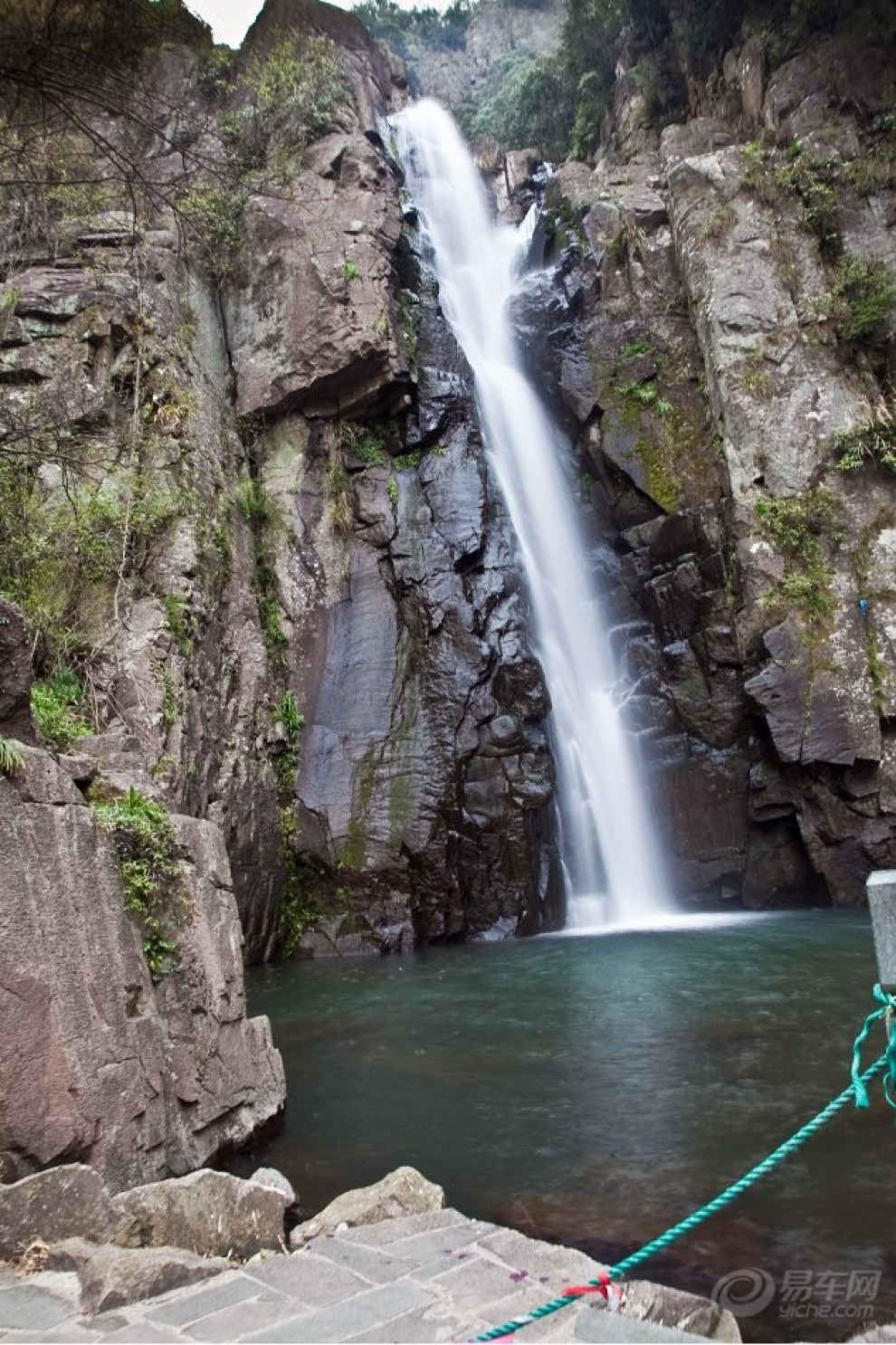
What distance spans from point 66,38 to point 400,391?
1346 centimetres

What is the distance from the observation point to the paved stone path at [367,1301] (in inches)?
104

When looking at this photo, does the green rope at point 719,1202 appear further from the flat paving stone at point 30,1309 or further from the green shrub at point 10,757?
the green shrub at point 10,757

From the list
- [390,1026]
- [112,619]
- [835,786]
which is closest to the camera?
[390,1026]

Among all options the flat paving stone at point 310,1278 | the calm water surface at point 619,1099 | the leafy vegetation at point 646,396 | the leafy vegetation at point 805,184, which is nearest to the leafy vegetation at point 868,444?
the leafy vegetation at point 646,396

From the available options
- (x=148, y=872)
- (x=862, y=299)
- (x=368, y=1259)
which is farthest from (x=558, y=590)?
(x=368, y=1259)

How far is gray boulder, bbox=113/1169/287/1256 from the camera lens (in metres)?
3.54

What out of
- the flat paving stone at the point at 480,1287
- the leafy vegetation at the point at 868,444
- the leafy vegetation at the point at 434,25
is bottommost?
the flat paving stone at the point at 480,1287

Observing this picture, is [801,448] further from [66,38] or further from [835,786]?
[66,38]

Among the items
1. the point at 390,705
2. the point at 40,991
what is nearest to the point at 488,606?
the point at 390,705

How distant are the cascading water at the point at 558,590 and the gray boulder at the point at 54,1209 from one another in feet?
37.2

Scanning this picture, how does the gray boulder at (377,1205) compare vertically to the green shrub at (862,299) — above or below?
below

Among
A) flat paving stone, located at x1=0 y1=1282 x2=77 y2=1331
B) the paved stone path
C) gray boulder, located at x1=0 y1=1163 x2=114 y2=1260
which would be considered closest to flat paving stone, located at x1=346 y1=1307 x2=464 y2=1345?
the paved stone path

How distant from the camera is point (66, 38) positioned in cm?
378

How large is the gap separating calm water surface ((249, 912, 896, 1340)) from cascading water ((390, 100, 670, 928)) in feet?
11.8
